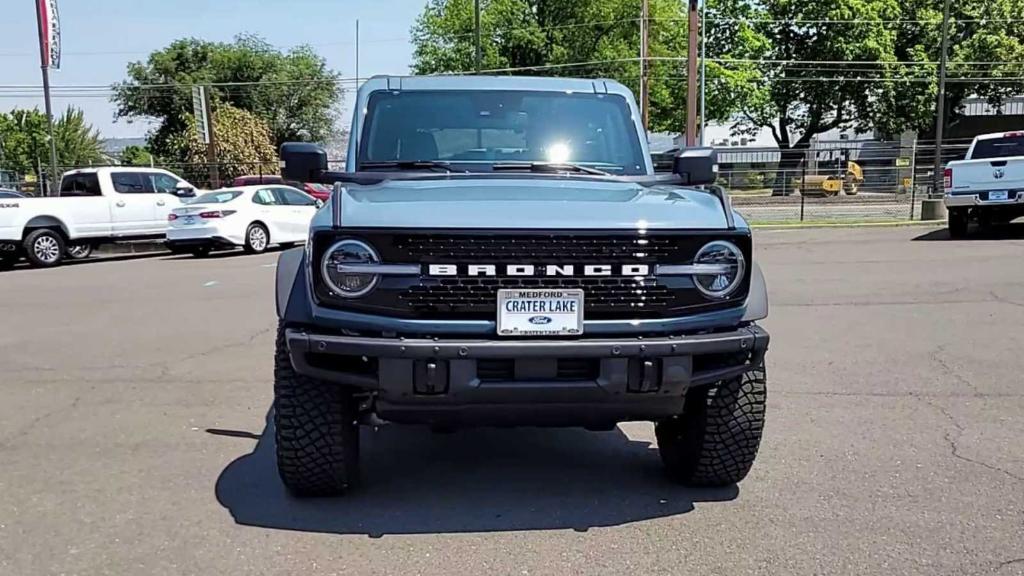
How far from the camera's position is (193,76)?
196 ft

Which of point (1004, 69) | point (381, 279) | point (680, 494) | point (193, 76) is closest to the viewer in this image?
point (381, 279)

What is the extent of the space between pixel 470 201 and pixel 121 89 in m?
62.9

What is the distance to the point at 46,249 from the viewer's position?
1666 centimetres

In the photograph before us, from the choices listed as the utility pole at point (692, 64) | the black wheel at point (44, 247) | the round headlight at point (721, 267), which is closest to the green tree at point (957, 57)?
the utility pole at point (692, 64)

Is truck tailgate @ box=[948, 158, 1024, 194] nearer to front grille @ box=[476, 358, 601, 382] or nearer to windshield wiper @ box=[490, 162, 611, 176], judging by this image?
windshield wiper @ box=[490, 162, 611, 176]

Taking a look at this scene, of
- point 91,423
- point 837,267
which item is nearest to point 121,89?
point 837,267

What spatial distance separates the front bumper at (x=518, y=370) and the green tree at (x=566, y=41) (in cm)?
4779

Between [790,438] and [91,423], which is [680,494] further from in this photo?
[91,423]

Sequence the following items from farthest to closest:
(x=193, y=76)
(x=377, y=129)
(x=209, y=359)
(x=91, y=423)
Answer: (x=193, y=76)
(x=209, y=359)
(x=91, y=423)
(x=377, y=129)

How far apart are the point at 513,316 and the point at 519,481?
4.37ft

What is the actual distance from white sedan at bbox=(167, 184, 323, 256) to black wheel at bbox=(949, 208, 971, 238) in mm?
12300

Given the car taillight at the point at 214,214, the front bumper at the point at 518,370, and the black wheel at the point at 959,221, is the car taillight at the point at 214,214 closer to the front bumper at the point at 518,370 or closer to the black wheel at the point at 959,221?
the black wheel at the point at 959,221

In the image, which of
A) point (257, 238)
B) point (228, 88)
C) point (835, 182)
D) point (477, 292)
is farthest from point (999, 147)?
point (228, 88)

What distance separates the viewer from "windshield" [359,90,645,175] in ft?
→ 16.7
